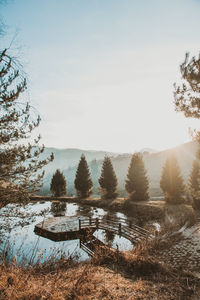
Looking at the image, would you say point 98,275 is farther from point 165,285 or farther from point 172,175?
point 172,175

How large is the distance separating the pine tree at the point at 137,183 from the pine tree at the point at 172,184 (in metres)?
3.52

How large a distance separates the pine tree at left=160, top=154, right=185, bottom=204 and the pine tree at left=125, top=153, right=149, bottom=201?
11.6 feet

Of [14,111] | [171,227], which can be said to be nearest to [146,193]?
[171,227]

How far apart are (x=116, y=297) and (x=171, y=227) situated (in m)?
12.7

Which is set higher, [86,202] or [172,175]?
[172,175]

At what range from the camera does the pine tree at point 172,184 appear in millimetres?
26172

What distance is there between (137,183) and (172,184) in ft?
20.2

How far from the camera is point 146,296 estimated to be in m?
4.38

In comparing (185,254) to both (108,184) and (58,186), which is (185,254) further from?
(58,186)

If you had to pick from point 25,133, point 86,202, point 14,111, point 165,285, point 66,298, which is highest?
point 14,111

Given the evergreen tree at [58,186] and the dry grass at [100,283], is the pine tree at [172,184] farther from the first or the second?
the evergreen tree at [58,186]

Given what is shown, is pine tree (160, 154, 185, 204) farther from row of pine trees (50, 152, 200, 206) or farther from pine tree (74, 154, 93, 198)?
pine tree (74, 154, 93, 198)

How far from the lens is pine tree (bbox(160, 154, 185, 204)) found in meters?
26.2

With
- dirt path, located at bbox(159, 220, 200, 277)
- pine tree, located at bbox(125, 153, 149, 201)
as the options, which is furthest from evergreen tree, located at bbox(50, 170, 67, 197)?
dirt path, located at bbox(159, 220, 200, 277)
